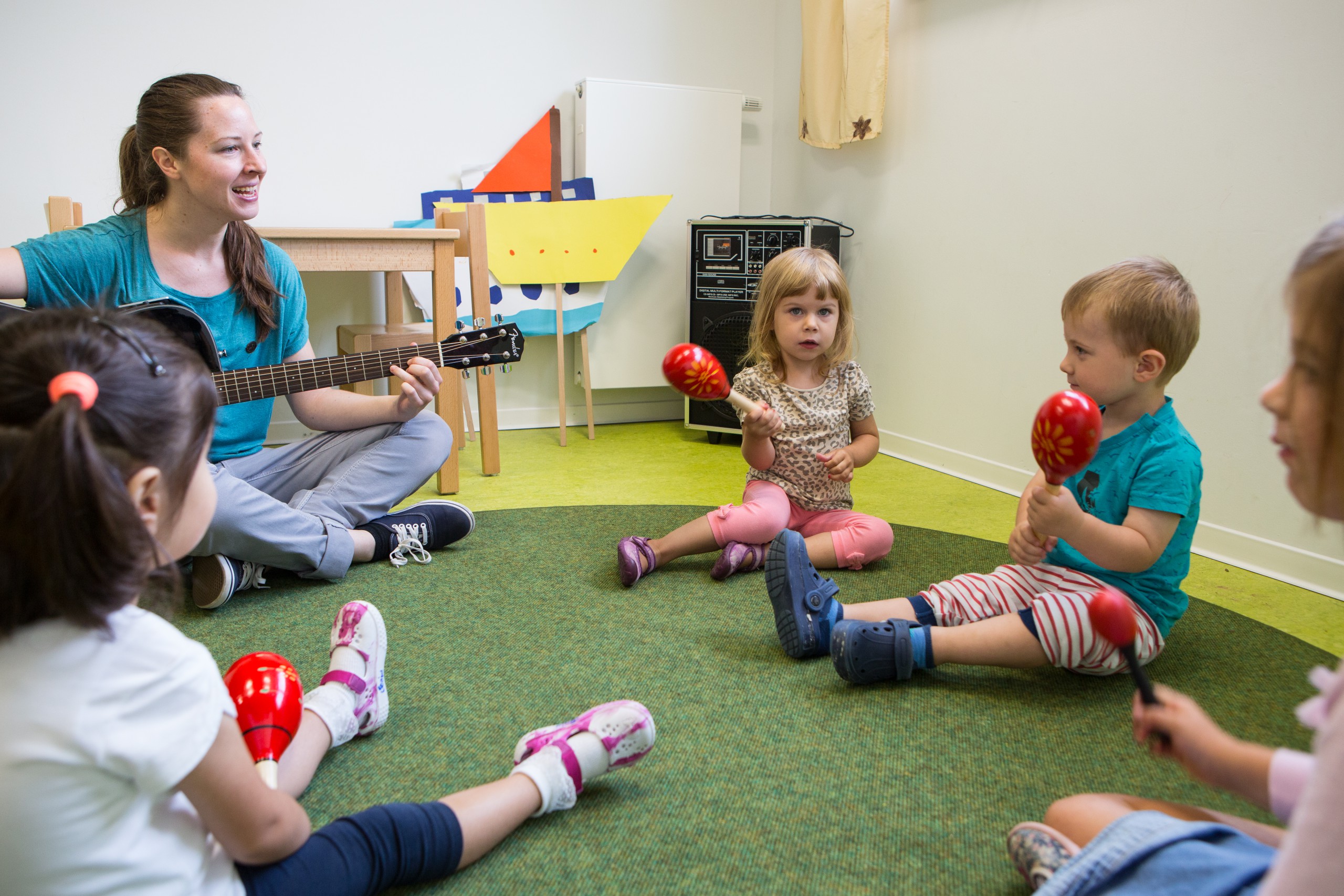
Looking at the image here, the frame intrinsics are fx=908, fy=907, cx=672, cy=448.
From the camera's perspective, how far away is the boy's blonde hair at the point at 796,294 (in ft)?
5.92

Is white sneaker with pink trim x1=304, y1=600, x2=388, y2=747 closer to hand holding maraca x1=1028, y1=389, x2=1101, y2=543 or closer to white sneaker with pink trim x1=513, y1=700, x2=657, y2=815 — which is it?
white sneaker with pink trim x1=513, y1=700, x2=657, y2=815

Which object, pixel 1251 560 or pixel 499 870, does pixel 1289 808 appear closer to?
pixel 499 870

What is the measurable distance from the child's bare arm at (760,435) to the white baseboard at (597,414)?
1688 mm

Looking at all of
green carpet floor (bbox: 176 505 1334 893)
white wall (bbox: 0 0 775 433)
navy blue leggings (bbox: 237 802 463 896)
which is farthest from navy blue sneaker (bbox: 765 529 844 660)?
white wall (bbox: 0 0 775 433)

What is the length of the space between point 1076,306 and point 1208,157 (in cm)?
99

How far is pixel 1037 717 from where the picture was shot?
1.23 metres

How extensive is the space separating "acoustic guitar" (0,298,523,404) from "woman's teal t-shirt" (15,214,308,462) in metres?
0.04

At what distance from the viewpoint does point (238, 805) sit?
0.68 m

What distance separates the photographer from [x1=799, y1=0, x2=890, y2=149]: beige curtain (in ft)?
9.47

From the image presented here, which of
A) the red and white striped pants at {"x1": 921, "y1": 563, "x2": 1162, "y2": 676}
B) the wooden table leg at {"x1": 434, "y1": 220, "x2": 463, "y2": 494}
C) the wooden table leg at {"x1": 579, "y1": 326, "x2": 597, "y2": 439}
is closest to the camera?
the red and white striped pants at {"x1": 921, "y1": 563, "x2": 1162, "y2": 676}

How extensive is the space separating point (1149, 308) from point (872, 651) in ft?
2.00

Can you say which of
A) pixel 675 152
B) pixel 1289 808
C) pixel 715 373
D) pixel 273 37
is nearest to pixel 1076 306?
pixel 715 373

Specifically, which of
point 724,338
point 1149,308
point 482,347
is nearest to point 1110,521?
point 1149,308

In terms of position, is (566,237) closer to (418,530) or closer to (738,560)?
(418,530)
